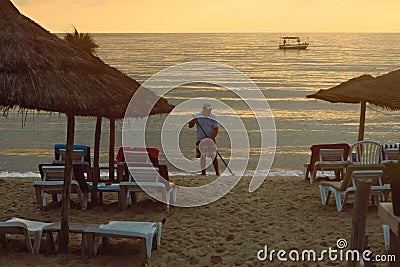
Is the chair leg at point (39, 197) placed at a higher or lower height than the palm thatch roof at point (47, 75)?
lower

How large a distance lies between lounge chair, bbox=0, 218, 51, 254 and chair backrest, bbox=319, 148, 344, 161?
223 inches

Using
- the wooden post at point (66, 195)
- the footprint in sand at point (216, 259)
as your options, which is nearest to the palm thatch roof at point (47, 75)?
the wooden post at point (66, 195)

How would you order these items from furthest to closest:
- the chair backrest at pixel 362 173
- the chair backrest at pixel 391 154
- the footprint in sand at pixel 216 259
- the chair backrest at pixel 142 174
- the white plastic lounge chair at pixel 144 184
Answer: the chair backrest at pixel 391 154, the chair backrest at pixel 142 174, the white plastic lounge chair at pixel 144 184, the chair backrest at pixel 362 173, the footprint in sand at pixel 216 259

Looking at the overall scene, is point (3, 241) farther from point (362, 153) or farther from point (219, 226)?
point (362, 153)

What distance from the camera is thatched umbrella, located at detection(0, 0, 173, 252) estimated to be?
5.59m

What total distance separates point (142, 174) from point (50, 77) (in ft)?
9.56

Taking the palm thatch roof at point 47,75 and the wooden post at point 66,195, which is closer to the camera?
the palm thatch roof at point 47,75

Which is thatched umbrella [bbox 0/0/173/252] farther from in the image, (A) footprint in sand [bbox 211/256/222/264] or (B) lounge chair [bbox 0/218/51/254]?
(A) footprint in sand [bbox 211/256/222/264]

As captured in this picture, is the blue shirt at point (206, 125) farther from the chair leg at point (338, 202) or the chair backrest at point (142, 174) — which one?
the chair leg at point (338, 202)

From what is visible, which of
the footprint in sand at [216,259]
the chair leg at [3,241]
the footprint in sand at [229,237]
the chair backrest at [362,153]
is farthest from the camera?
the chair backrest at [362,153]

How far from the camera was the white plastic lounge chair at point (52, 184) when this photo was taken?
8008 mm

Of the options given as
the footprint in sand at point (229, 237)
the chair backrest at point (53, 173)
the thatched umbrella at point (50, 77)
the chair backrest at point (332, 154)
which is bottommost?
the footprint in sand at point (229, 237)

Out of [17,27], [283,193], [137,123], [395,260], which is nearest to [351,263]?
[395,260]

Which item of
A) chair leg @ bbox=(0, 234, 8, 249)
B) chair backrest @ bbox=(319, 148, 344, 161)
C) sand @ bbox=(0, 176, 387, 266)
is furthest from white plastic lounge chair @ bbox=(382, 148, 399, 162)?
chair leg @ bbox=(0, 234, 8, 249)
